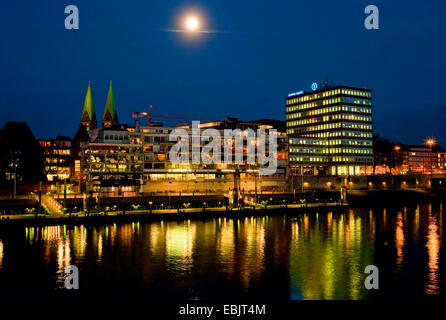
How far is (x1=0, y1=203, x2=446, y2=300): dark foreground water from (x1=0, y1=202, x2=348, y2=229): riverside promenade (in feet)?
8.64

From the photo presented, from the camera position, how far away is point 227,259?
50.1m

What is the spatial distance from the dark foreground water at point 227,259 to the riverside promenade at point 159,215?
2.63m

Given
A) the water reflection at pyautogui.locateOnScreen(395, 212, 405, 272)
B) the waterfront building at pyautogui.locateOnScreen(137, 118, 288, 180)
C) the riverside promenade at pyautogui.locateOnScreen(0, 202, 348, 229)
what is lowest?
the water reflection at pyautogui.locateOnScreen(395, 212, 405, 272)

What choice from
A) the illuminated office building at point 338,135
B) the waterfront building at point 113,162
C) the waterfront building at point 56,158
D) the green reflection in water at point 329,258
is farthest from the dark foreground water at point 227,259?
the waterfront building at point 56,158

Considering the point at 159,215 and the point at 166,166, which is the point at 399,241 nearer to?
the point at 159,215

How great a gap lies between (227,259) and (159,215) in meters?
33.9

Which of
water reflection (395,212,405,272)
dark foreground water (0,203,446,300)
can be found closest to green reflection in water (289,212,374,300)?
dark foreground water (0,203,446,300)

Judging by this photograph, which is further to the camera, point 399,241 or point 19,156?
point 19,156

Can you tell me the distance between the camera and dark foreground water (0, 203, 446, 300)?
126ft

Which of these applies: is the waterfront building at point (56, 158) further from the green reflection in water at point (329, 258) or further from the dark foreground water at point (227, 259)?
the green reflection in water at point (329, 258)

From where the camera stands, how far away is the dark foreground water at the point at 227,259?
126ft

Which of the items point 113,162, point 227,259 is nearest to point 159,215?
point 227,259

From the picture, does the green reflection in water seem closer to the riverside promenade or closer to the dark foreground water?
the dark foreground water
